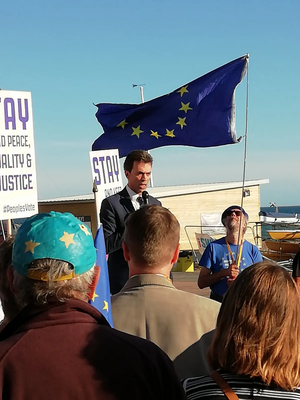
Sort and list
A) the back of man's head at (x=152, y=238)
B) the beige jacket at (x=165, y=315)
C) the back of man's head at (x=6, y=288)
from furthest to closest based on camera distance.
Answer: the back of man's head at (x=152, y=238), the beige jacket at (x=165, y=315), the back of man's head at (x=6, y=288)

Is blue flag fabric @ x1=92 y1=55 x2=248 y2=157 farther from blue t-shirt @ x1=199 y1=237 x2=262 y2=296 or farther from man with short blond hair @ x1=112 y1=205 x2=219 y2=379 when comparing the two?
man with short blond hair @ x1=112 y1=205 x2=219 y2=379

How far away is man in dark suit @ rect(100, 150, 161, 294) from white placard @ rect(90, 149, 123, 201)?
1673 millimetres

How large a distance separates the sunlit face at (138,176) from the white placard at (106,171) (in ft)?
5.53

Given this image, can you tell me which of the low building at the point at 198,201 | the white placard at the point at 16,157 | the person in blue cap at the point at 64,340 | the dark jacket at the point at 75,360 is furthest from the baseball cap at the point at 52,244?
the low building at the point at 198,201

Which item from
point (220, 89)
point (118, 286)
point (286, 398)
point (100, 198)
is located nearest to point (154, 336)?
point (286, 398)

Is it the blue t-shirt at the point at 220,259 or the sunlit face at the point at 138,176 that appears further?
the sunlit face at the point at 138,176

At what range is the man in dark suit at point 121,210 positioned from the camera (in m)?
5.16

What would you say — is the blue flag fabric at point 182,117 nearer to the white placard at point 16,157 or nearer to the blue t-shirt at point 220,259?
the blue t-shirt at point 220,259

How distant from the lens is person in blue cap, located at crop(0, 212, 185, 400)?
1.78m

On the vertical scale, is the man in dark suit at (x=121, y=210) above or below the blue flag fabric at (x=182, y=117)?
below

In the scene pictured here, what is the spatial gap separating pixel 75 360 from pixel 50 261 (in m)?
0.35

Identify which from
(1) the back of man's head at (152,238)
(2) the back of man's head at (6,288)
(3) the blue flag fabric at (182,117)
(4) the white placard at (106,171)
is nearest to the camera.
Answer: (2) the back of man's head at (6,288)

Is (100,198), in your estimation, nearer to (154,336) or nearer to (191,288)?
(154,336)

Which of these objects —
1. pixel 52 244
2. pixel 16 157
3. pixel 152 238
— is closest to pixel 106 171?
pixel 16 157
